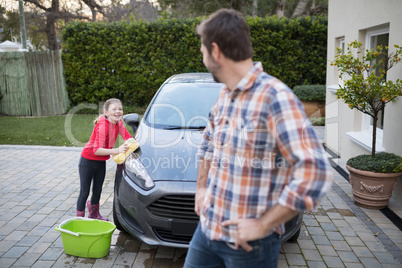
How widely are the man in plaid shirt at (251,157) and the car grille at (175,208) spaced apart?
142 cm

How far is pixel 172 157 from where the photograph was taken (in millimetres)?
3500

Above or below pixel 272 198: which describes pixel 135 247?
below

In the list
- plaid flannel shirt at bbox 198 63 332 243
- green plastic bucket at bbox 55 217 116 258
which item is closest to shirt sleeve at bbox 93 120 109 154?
green plastic bucket at bbox 55 217 116 258

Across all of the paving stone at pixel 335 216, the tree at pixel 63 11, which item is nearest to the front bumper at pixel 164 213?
the paving stone at pixel 335 216

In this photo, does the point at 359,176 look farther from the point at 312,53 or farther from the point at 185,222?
the point at 312,53

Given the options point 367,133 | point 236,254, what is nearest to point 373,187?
point 367,133

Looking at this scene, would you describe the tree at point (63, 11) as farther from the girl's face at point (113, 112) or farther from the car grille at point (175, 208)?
the car grille at point (175, 208)

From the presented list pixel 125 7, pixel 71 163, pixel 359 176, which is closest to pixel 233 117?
pixel 359 176

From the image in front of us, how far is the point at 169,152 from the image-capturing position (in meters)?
3.58

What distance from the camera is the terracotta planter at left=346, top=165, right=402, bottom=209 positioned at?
4.56m

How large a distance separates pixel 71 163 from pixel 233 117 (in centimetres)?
606

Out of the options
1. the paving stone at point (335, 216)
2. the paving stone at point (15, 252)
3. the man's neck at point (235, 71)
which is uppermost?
the man's neck at point (235, 71)

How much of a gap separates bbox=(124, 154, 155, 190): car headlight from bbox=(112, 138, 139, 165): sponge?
6 centimetres

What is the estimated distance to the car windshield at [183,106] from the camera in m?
4.26
